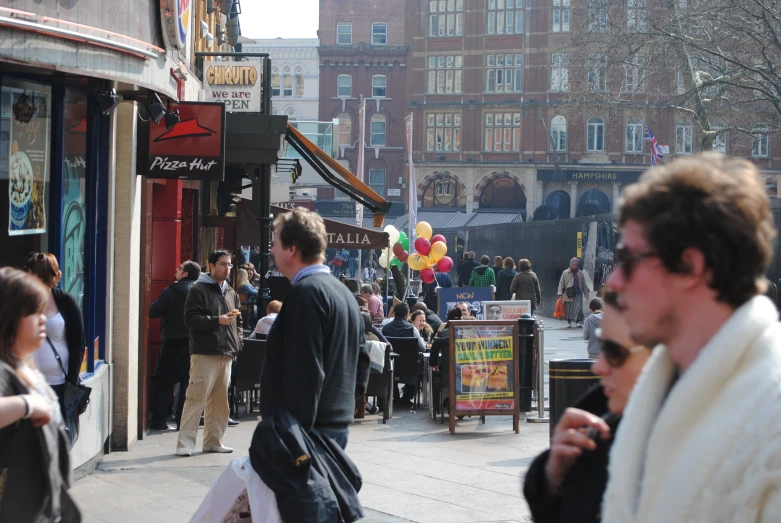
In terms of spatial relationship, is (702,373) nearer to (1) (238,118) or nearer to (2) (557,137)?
(1) (238,118)

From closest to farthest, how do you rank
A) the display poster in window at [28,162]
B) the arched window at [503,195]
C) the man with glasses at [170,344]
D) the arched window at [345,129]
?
the display poster in window at [28,162] → the man with glasses at [170,344] → the arched window at [503,195] → the arched window at [345,129]

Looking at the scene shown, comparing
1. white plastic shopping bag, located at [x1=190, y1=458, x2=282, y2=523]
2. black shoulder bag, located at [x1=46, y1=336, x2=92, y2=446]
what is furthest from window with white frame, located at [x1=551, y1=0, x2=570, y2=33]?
white plastic shopping bag, located at [x1=190, y1=458, x2=282, y2=523]

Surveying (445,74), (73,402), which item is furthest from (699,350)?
(445,74)

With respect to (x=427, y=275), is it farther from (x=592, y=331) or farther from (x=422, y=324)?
(x=592, y=331)

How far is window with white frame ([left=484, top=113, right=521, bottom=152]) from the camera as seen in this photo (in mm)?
64375

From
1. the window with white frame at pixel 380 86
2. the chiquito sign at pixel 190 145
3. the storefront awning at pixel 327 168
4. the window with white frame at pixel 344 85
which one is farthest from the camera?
the window with white frame at pixel 344 85

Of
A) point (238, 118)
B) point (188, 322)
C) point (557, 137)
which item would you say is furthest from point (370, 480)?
point (557, 137)

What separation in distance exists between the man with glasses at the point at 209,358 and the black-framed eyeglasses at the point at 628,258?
7.67 m

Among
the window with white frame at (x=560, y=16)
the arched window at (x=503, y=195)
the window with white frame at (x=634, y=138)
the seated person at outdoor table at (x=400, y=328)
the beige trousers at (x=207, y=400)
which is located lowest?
the beige trousers at (x=207, y=400)

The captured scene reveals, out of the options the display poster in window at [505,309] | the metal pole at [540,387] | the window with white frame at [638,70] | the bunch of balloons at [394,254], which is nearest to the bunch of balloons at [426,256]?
the bunch of balloons at [394,254]

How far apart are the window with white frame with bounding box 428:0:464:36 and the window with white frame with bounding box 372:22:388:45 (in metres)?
6.25

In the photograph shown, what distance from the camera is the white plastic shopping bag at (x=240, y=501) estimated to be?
13.9 ft

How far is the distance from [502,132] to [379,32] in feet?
41.7

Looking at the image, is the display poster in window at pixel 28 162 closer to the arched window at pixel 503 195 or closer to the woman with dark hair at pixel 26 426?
the woman with dark hair at pixel 26 426
